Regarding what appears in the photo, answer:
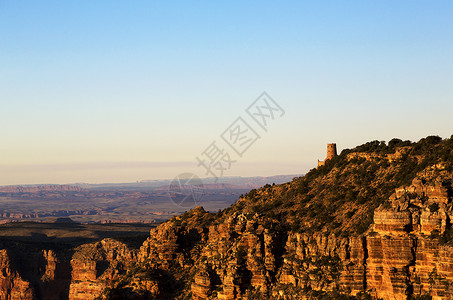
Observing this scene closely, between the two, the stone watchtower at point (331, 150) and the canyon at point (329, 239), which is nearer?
the canyon at point (329, 239)

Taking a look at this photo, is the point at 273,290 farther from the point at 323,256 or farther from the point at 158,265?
the point at 158,265

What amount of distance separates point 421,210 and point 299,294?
14460 mm

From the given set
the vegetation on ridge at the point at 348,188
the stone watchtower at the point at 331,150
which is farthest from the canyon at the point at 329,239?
the stone watchtower at the point at 331,150

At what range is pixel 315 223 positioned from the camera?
254 ft

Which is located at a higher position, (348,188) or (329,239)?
(348,188)

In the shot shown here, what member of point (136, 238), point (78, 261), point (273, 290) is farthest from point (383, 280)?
point (136, 238)

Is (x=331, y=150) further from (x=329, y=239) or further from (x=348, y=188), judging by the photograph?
(x=329, y=239)

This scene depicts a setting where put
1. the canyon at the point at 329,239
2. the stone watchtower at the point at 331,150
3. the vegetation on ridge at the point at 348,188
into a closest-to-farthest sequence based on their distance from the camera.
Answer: the canyon at the point at 329,239 → the vegetation on ridge at the point at 348,188 → the stone watchtower at the point at 331,150

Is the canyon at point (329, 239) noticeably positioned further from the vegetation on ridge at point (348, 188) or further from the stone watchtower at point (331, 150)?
the stone watchtower at point (331, 150)

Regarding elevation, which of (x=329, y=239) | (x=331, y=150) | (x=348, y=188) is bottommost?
(x=329, y=239)

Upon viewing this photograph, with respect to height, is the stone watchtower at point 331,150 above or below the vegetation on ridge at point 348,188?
above

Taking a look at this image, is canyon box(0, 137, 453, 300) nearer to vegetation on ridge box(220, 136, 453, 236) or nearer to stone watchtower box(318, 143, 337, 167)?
vegetation on ridge box(220, 136, 453, 236)

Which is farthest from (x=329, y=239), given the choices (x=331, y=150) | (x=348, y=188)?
(x=331, y=150)

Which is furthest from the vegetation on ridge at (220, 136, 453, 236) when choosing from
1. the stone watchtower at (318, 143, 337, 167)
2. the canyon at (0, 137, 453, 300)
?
the stone watchtower at (318, 143, 337, 167)
